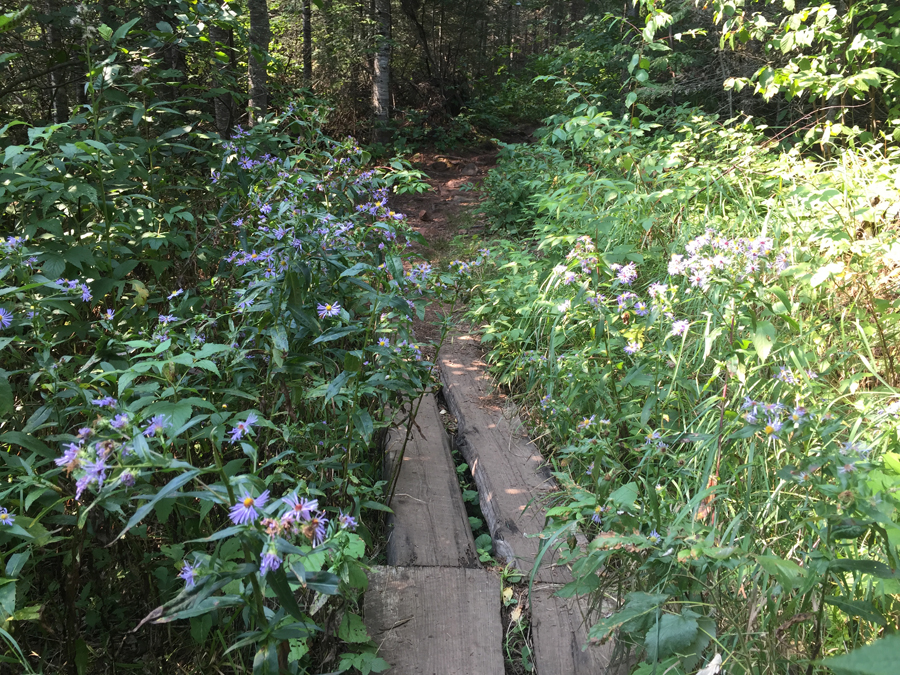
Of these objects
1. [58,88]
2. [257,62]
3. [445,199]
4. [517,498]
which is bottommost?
[517,498]

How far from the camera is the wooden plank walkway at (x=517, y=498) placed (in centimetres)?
170

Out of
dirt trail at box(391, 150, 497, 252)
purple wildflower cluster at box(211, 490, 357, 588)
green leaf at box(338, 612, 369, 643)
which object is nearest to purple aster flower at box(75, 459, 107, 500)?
purple wildflower cluster at box(211, 490, 357, 588)

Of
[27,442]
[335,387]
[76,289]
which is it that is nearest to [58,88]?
[76,289]

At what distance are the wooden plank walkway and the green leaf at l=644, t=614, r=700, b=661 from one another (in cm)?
28

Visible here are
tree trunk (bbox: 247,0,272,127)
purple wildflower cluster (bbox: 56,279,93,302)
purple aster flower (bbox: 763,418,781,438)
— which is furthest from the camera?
tree trunk (bbox: 247,0,272,127)

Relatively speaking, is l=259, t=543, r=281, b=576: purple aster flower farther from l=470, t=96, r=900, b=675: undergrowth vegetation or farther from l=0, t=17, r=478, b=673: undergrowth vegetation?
l=470, t=96, r=900, b=675: undergrowth vegetation

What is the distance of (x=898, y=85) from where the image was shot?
4031 millimetres

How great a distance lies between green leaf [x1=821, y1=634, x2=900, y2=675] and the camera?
1.71ft

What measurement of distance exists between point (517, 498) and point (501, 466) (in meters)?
0.22

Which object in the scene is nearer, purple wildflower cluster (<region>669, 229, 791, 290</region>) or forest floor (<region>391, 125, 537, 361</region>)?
purple wildflower cluster (<region>669, 229, 791, 290</region>)

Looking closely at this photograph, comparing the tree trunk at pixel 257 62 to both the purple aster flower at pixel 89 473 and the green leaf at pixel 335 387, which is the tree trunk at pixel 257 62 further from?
the purple aster flower at pixel 89 473

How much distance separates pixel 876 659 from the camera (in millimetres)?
529

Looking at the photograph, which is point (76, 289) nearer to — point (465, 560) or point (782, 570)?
point (465, 560)

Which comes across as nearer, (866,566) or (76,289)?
(866,566)
